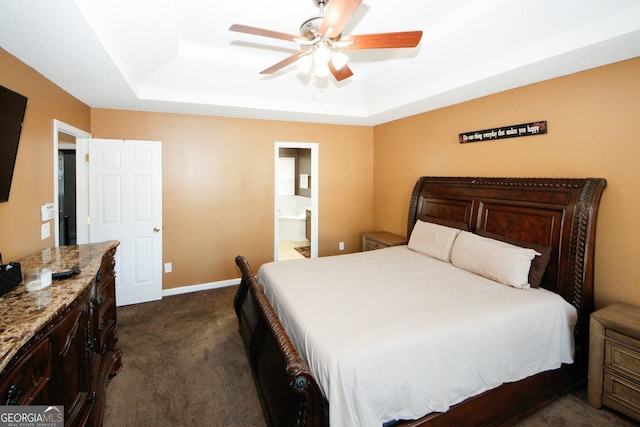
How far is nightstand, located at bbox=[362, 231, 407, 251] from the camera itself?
4216 mm

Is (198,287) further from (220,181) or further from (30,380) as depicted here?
(30,380)

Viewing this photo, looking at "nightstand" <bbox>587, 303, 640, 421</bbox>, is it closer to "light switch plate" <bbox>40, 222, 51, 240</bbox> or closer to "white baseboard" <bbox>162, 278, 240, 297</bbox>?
"white baseboard" <bbox>162, 278, 240, 297</bbox>

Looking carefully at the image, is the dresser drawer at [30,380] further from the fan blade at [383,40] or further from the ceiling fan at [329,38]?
the fan blade at [383,40]

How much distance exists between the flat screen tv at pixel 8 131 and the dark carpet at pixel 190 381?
160cm

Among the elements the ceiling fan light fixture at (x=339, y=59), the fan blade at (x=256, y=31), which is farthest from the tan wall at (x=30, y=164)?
the ceiling fan light fixture at (x=339, y=59)

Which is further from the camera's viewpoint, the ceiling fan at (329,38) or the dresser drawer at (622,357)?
the dresser drawer at (622,357)

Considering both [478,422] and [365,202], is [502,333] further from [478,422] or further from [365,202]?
[365,202]

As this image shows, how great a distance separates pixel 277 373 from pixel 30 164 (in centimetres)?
241

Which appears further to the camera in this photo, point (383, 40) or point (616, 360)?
point (616, 360)

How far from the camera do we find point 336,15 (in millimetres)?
1562

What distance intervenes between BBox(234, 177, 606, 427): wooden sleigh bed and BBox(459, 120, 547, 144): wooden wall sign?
45 centimetres

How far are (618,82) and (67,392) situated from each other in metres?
4.03

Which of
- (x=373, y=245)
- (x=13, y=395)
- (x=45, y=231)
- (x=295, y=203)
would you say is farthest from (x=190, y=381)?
(x=295, y=203)

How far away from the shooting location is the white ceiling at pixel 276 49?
75.6 inches
